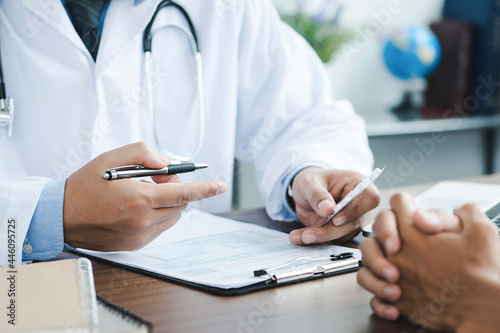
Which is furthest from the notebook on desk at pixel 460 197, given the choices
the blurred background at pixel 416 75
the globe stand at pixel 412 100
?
the globe stand at pixel 412 100

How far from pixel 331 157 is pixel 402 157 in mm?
1462

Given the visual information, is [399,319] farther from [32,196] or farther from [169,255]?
[32,196]

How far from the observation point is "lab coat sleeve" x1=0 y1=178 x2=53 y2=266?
A: 2.41 ft

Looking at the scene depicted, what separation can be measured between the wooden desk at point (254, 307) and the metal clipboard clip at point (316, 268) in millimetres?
14

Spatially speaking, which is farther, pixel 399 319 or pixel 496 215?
pixel 496 215

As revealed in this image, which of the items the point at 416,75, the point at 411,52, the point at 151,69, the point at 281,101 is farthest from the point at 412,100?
the point at 151,69

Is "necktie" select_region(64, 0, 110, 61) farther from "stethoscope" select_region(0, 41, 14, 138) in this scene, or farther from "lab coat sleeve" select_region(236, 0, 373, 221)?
"lab coat sleeve" select_region(236, 0, 373, 221)

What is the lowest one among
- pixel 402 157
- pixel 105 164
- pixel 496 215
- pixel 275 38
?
pixel 402 157

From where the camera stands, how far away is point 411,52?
2.59 metres

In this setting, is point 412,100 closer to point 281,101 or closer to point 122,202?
point 281,101

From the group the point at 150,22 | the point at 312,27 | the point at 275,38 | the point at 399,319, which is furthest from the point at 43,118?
the point at 312,27

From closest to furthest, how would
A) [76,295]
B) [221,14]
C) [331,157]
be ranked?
[76,295] → [331,157] → [221,14]

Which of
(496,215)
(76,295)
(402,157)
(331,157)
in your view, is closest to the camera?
(76,295)

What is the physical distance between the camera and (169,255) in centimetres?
76
